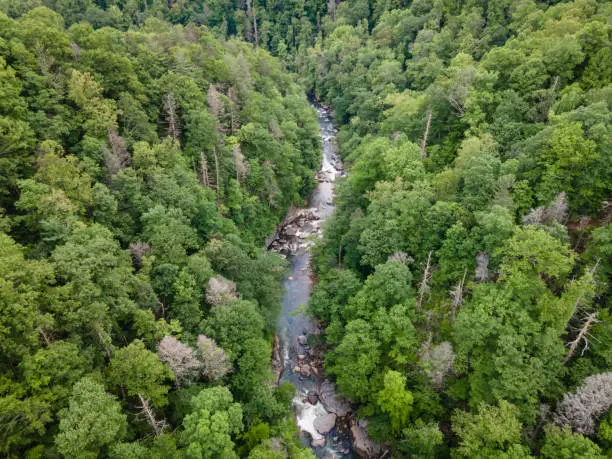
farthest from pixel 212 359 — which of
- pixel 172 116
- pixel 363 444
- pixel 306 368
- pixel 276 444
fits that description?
pixel 172 116

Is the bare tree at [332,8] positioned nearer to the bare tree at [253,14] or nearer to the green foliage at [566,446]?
the bare tree at [253,14]

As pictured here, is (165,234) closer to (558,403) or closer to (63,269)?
(63,269)

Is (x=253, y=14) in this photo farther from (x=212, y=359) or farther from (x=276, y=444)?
(x=276, y=444)

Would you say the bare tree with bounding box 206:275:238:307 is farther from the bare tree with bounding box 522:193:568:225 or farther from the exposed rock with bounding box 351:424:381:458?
the bare tree with bounding box 522:193:568:225

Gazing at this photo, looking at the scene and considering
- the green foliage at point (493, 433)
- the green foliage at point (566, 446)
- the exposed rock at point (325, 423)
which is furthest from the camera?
the exposed rock at point (325, 423)

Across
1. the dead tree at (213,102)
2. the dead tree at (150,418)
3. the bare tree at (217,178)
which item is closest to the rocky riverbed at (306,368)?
the bare tree at (217,178)

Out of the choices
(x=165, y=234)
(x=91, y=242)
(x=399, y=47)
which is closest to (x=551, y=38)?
(x=399, y=47)
